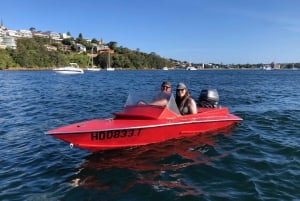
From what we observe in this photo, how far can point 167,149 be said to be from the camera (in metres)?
10.1

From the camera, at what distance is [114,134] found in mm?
9453

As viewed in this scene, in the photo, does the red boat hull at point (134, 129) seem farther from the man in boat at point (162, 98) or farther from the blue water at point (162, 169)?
the man in boat at point (162, 98)

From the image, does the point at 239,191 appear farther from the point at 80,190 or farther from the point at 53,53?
the point at 53,53

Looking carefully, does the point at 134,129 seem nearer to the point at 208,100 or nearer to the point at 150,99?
the point at 150,99

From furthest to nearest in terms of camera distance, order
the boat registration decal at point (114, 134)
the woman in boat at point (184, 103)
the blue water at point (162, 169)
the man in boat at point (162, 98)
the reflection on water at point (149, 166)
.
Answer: the woman in boat at point (184, 103) → the man in boat at point (162, 98) → the boat registration decal at point (114, 134) → the reflection on water at point (149, 166) → the blue water at point (162, 169)

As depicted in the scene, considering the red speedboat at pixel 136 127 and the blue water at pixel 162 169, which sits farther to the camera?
the red speedboat at pixel 136 127

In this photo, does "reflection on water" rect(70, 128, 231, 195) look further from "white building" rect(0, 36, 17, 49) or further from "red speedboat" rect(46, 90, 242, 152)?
"white building" rect(0, 36, 17, 49)

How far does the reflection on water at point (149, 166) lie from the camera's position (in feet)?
24.6

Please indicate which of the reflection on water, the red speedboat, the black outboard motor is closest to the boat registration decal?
the red speedboat

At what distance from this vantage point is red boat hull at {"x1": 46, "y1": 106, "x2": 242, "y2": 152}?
29.8 ft

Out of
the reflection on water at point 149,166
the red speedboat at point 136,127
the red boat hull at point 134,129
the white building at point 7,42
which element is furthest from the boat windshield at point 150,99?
the white building at point 7,42

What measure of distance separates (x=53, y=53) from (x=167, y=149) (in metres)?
158

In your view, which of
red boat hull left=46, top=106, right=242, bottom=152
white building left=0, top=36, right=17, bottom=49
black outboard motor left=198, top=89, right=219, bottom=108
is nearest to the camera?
red boat hull left=46, top=106, right=242, bottom=152

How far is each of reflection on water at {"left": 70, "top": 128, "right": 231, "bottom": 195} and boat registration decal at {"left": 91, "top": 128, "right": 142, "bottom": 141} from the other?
0.50 meters
